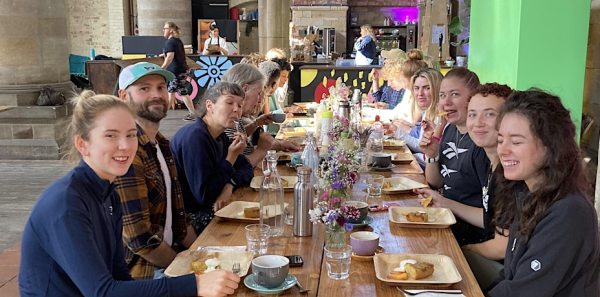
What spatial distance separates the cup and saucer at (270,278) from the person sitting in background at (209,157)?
1.08 meters

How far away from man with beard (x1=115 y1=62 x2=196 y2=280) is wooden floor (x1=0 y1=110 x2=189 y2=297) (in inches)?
48.0

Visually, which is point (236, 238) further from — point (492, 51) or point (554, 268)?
point (492, 51)

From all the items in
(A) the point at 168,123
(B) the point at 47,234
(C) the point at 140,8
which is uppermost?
(C) the point at 140,8

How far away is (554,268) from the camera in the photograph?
1.78 metres

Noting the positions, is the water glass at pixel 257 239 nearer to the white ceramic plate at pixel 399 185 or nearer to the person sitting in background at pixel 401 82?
the white ceramic plate at pixel 399 185

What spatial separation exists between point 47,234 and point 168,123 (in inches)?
351

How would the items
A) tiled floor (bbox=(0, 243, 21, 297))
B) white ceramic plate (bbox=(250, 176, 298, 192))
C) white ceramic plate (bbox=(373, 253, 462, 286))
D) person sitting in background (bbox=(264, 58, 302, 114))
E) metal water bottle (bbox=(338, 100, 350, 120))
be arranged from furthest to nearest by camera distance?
person sitting in background (bbox=(264, 58, 302, 114)) < metal water bottle (bbox=(338, 100, 350, 120)) < tiled floor (bbox=(0, 243, 21, 297)) < white ceramic plate (bbox=(250, 176, 298, 192)) < white ceramic plate (bbox=(373, 253, 462, 286))

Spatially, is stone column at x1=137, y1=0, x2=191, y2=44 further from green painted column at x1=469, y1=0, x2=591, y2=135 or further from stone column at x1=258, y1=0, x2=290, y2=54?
green painted column at x1=469, y1=0, x2=591, y2=135

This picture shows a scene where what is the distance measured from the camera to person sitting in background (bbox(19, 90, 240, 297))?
5.48ft

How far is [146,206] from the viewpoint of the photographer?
7.84 feet

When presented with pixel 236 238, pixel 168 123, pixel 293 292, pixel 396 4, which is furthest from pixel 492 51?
pixel 396 4

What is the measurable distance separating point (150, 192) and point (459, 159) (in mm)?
1594

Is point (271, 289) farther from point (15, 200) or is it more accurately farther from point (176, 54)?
point (176, 54)

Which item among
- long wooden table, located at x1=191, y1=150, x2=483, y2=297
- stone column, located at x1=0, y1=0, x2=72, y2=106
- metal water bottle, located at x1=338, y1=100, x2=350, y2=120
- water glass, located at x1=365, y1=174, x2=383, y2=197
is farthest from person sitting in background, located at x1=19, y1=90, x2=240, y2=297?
stone column, located at x1=0, y1=0, x2=72, y2=106
